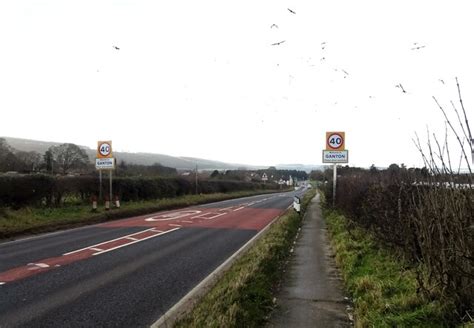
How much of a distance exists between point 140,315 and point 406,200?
4625mm

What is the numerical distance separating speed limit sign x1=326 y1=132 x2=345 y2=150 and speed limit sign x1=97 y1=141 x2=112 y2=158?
37.1ft

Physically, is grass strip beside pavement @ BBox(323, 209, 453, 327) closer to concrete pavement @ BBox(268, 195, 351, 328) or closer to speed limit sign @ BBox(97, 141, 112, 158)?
concrete pavement @ BBox(268, 195, 351, 328)

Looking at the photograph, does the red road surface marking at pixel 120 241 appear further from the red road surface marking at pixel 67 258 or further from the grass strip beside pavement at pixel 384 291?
the grass strip beside pavement at pixel 384 291

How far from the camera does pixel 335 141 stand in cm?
2331

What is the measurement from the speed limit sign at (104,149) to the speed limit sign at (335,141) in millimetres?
11302

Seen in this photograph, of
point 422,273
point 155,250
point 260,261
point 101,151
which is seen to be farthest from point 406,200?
point 101,151

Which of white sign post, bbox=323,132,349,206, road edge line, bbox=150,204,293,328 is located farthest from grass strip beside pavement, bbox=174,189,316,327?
white sign post, bbox=323,132,349,206

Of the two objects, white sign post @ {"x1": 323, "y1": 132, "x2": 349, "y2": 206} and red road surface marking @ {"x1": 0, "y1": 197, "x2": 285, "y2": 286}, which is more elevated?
white sign post @ {"x1": 323, "y1": 132, "x2": 349, "y2": 206}

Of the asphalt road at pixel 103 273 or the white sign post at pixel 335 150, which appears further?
the white sign post at pixel 335 150

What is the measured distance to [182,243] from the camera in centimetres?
1353

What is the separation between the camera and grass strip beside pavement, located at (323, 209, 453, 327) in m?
4.86

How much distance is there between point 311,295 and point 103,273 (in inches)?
168

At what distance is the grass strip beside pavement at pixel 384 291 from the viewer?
486 cm

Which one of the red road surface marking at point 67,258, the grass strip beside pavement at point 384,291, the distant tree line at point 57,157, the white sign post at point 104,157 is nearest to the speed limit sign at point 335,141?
the white sign post at point 104,157
